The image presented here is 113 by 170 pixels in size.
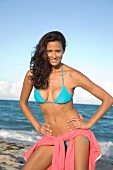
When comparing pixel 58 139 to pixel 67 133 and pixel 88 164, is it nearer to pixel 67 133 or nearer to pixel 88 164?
pixel 67 133

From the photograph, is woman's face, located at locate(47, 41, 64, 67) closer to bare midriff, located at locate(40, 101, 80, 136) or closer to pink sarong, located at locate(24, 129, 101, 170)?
bare midriff, located at locate(40, 101, 80, 136)

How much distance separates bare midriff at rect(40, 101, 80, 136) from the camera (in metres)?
3.20

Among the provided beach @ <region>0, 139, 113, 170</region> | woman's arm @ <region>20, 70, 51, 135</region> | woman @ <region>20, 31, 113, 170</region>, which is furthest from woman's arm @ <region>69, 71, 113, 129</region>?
beach @ <region>0, 139, 113, 170</region>

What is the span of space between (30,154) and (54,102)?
748mm

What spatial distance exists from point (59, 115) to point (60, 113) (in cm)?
3

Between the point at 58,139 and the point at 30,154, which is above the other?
the point at 58,139

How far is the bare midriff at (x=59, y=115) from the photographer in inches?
126

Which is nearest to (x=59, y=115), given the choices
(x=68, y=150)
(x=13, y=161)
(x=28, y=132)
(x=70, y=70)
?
(x=68, y=150)

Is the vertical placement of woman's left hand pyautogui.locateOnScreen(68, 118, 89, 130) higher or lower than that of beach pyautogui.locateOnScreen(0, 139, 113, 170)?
higher

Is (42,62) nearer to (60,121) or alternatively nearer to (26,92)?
(26,92)

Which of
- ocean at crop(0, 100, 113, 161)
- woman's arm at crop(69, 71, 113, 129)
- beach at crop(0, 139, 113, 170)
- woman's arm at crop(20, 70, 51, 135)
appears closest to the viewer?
woman's arm at crop(69, 71, 113, 129)

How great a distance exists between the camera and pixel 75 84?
320 cm

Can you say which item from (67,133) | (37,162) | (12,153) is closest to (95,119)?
(67,133)

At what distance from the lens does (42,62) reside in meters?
3.38
